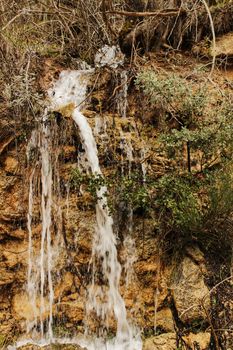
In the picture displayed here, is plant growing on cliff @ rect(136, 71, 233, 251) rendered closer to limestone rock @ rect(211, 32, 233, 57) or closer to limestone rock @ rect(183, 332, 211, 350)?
limestone rock @ rect(183, 332, 211, 350)

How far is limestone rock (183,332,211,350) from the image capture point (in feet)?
11.6

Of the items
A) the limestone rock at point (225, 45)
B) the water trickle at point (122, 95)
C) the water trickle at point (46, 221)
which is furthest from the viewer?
the limestone rock at point (225, 45)

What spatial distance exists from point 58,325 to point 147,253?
1367 mm

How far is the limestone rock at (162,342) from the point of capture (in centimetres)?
358

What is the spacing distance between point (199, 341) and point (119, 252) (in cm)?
142

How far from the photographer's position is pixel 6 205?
4715 mm

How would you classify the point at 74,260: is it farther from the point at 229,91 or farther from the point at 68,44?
the point at 68,44

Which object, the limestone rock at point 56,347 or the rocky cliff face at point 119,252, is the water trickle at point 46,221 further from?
the limestone rock at point 56,347

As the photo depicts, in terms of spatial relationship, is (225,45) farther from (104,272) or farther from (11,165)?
(104,272)

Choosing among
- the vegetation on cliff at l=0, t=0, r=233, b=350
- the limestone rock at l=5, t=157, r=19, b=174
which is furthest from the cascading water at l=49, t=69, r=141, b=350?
the limestone rock at l=5, t=157, r=19, b=174

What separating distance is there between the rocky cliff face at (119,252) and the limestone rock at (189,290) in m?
0.01

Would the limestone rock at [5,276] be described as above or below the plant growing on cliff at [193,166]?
below

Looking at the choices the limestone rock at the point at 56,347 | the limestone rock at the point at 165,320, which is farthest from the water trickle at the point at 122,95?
the limestone rock at the point at 56,347

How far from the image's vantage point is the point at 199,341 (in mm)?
3578
